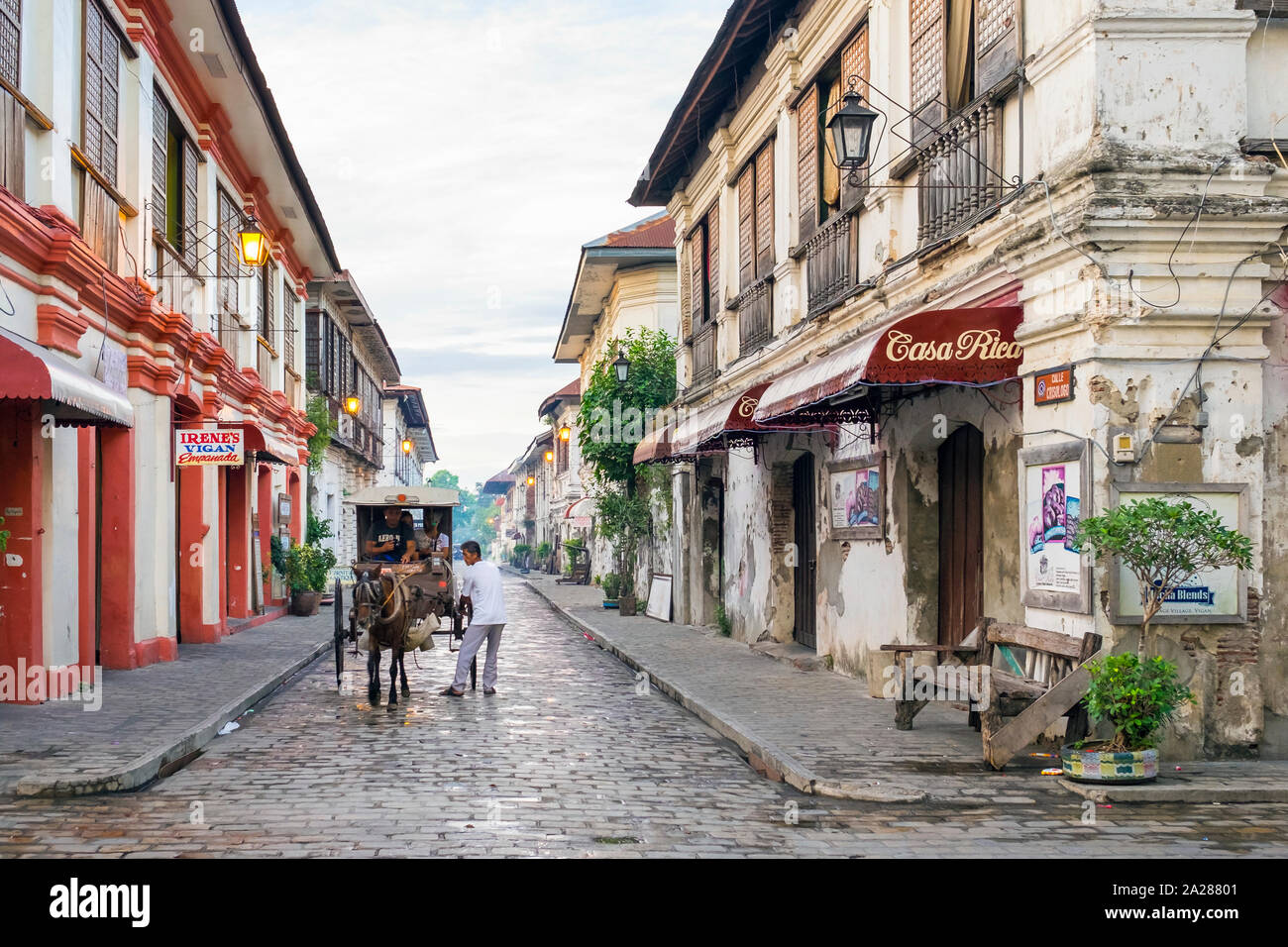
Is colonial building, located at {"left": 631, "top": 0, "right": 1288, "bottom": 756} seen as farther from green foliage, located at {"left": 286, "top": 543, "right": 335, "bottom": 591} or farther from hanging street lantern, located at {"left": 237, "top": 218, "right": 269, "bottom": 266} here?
green foliage, located at {"left": 286, "top": 543, "right": 335, "bottom": 591}

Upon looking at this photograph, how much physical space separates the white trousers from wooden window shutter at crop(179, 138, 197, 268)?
7.68m

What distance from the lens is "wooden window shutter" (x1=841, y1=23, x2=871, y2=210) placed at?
13041mm

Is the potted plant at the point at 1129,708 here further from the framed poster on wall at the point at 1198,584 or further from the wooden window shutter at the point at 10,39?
the wooden window shutter at the point at 10,39

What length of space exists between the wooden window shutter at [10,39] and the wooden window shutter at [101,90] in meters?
1.79

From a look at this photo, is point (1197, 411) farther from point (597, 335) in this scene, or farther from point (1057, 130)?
point (597, 335)

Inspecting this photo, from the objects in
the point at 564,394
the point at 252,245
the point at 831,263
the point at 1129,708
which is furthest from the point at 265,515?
the point at 564,394

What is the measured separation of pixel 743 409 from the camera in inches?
580

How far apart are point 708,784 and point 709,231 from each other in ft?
48.5

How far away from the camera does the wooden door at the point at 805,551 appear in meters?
16.4

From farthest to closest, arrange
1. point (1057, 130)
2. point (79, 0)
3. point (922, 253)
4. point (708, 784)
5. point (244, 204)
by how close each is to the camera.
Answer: point (244, 204) → point (79, 0) → point (922, 253) → point (1057, 130) → point (708, 784)

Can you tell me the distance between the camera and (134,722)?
402 inches

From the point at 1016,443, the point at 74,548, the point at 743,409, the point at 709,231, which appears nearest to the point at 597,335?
the point at 709,231

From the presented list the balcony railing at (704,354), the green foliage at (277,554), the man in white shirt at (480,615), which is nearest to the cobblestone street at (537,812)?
the man in white shirt at (480,615)

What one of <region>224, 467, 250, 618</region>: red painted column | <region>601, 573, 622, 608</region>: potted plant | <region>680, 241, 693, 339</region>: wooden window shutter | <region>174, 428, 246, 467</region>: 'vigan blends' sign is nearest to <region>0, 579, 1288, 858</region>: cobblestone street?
<region>174, 428, 246, 467</region>: 'vigan blends' sign
